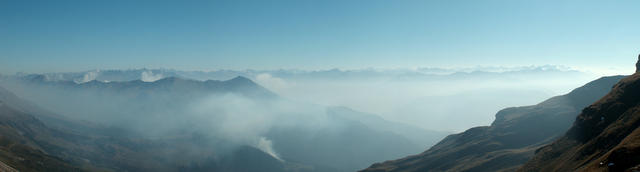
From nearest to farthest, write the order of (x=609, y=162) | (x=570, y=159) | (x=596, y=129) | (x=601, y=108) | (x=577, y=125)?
(x=609, y=162), (x=570, y=159), (x=596, y=129), (x=601, y=108), (x=577, y=125)

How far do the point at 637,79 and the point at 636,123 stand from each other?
154 ft

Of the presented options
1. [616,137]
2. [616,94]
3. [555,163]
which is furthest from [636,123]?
[616,94]

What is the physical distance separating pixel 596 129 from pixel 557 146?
970 inches

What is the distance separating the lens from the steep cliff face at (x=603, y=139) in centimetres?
6994

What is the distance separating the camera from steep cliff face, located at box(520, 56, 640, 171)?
69.9m

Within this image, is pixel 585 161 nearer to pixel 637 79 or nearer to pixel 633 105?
pixel 633 105

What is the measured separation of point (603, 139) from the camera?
4107 inches

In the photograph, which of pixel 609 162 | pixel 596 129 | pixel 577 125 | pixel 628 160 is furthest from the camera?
pixel 577 125

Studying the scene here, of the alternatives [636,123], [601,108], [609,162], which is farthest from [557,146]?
[609,162]

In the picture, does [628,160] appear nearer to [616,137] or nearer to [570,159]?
[616,137]

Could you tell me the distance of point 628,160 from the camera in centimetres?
6462

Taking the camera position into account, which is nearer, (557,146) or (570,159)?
(570,159)

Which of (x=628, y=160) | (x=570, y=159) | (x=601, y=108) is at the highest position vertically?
(x=601, y=108)

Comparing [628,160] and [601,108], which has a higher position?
[601,108]
